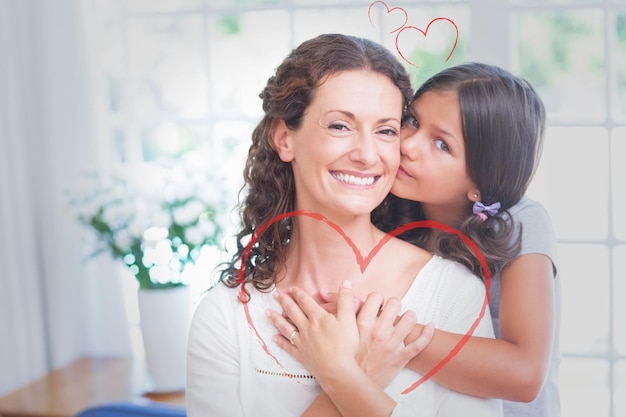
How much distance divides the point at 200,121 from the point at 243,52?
0.27 metres

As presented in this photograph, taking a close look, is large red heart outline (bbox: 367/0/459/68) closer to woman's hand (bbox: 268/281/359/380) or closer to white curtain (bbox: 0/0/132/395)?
woman's hand (bbox: 268/281/359/380)

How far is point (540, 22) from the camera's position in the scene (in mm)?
690

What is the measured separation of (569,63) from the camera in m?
0.68

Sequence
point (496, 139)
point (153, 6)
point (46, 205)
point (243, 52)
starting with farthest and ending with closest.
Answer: point (46, 205)
point (153, 6)
point (243, 52)
point (496, 139)

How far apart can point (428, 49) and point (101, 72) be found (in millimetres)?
789

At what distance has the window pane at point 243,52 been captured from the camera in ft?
2.66

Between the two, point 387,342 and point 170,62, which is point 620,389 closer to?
point 387,342

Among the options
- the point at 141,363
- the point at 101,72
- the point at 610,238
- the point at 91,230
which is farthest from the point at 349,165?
the point at 91,230

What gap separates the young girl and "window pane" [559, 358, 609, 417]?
4 centimetres

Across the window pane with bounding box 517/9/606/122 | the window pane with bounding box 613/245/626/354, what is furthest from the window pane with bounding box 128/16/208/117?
the window pane with bounding box 613/245/626/354

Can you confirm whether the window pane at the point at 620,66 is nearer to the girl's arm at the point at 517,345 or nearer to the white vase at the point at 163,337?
the girl's arm at the point at 517,345

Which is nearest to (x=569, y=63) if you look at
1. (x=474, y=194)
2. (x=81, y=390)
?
(x=474, y=194)

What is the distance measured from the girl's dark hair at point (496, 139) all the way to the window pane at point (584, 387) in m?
0.14

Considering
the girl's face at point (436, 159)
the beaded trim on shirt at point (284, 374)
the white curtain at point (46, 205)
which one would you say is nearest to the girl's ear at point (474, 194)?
the girl's face at point (436, 159)
